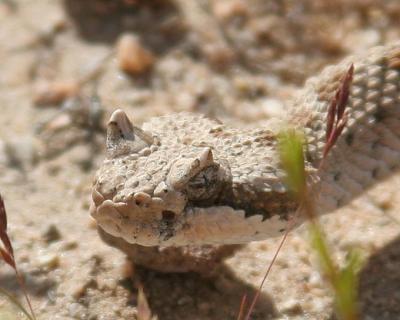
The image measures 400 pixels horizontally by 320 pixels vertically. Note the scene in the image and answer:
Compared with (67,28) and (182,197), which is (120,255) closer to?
(182,197)

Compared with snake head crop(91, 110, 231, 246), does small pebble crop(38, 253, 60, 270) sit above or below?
below

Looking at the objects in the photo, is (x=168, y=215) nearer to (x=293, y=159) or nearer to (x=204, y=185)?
(x=204, y=185)

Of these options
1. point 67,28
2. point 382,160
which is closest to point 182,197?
point 382,160

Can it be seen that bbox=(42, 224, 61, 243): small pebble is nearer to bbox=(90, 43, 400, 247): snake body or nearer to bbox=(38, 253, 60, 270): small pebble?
bbox=(38, 253, 60, 270): small pebble

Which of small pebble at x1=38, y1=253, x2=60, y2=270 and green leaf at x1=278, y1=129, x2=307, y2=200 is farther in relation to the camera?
small pebble at x1=38, y1=253, x2=60, y2=270

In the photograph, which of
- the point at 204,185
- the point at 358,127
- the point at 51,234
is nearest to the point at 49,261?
the point at 51,234

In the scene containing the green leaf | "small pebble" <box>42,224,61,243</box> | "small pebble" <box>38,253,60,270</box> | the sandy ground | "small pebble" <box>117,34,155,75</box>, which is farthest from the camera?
"small pebble" <box>117,34,155,75</box>

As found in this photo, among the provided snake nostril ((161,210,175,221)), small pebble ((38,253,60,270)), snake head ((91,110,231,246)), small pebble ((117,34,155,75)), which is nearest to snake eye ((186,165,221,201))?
snake head ((91,110,231,246))
